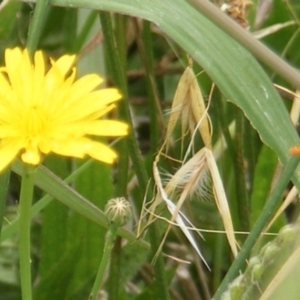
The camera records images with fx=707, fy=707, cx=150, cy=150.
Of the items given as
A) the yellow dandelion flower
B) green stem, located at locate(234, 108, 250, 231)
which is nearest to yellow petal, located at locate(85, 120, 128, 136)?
the yellow dandelion flower

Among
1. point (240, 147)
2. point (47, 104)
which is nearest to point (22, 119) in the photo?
point (47, 104)

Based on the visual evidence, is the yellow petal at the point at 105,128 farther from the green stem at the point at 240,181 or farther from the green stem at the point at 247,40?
the green stem at the point at 240,181

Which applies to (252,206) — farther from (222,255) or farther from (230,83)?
(230,83)

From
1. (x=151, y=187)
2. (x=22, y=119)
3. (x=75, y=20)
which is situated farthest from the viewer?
(x=75, y=20)

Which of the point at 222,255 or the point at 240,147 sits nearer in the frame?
the point at 240,147

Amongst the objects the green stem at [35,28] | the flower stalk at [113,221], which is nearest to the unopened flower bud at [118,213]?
the flower stalk at [113,221]

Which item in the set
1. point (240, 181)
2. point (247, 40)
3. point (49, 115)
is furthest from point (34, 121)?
point (240, 181)

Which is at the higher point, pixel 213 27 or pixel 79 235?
pixel 213 27

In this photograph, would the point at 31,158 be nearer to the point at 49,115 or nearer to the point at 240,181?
the point at 49,115
